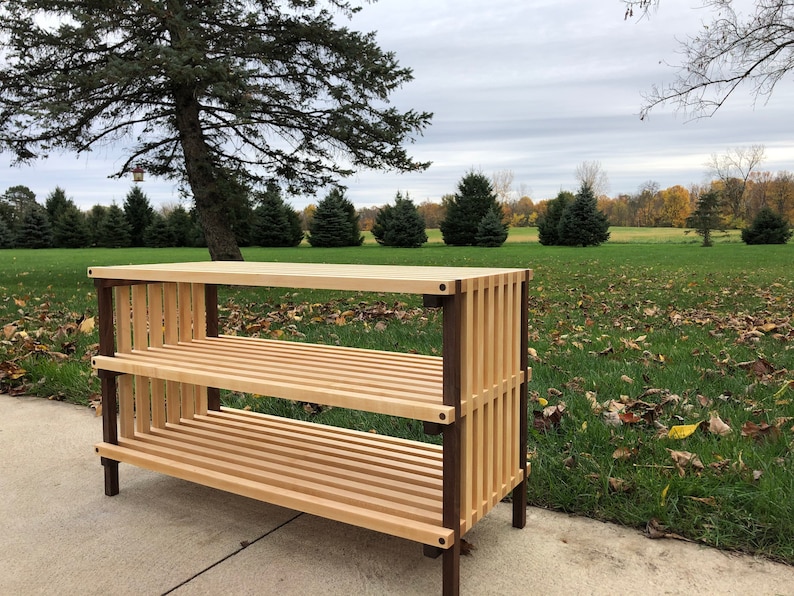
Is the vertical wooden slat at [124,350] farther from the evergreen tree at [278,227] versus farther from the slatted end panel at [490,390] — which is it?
the evergreen tree at [278,227]

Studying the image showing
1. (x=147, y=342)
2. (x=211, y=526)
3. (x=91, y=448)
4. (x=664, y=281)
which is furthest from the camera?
(x=664, y=281)

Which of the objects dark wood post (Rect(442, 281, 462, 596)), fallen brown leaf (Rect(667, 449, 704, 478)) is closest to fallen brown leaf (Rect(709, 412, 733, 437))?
fallen brown leaf (Rect(667, 449, 704, 478))

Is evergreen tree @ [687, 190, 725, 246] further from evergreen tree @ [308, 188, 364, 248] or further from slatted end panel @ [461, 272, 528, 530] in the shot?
slatted end panel @ [461, 272, 528, 530]

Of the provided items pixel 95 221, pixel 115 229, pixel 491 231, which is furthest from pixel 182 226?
pixel 491 231

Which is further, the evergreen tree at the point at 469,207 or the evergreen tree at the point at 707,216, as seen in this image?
the evergreen tree at the point at 469,207

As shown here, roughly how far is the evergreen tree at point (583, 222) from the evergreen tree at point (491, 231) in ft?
11.6

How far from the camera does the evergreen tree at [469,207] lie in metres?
39.5

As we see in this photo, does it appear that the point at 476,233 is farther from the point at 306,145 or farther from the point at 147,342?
the point at 147,342

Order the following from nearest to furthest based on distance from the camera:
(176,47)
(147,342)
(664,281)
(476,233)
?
1. (147,342)
2. (176,47)
3. (664,281)
4. (476,233)

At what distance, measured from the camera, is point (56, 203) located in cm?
4497

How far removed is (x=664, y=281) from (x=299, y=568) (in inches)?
461

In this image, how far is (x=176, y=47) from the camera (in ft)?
37.1

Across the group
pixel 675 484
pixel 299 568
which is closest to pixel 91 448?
pixel 299 568

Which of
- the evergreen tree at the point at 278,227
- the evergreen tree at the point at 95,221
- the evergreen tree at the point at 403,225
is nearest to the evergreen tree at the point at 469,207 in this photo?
the evergreen tree at the point at 403,225
